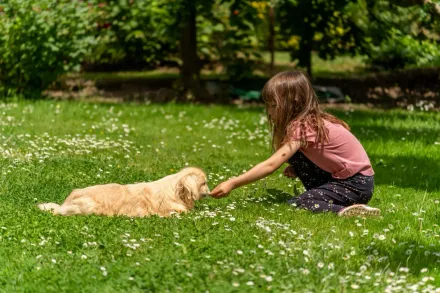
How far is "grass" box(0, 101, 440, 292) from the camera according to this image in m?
4.93

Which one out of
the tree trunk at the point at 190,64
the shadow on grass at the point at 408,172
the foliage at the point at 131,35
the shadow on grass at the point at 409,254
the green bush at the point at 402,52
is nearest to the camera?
the shadow on grass at the point at 409,254

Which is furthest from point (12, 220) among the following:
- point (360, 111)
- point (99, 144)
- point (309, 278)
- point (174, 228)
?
point (360, 111)

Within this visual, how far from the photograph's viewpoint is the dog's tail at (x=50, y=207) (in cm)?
666

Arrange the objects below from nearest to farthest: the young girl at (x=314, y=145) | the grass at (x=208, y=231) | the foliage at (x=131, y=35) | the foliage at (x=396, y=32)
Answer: the grass at (x=208, y=231) < the young girl at (x=314, y=145) < the foliage at (x=131, y=35) < the foliage at (x=396, y=32)

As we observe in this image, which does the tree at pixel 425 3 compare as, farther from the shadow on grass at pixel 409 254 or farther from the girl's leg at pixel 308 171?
the shadow on grass at pixel 409 254

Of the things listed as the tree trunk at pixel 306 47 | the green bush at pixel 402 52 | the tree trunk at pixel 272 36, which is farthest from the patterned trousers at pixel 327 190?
the tree trunk at pixel 272 36

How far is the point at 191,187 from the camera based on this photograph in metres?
6.73

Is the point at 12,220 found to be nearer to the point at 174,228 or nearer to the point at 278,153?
the point at 174,228

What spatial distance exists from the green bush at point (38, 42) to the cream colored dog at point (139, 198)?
853 centimetres

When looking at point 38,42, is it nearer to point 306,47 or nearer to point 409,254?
point 306,47

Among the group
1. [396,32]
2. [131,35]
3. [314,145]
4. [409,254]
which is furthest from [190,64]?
[409,254]

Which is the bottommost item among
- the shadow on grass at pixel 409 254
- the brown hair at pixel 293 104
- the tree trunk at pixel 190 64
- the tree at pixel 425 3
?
the tree trunk at pixel 190 64

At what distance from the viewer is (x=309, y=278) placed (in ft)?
16.1

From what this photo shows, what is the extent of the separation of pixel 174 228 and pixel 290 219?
97cm
